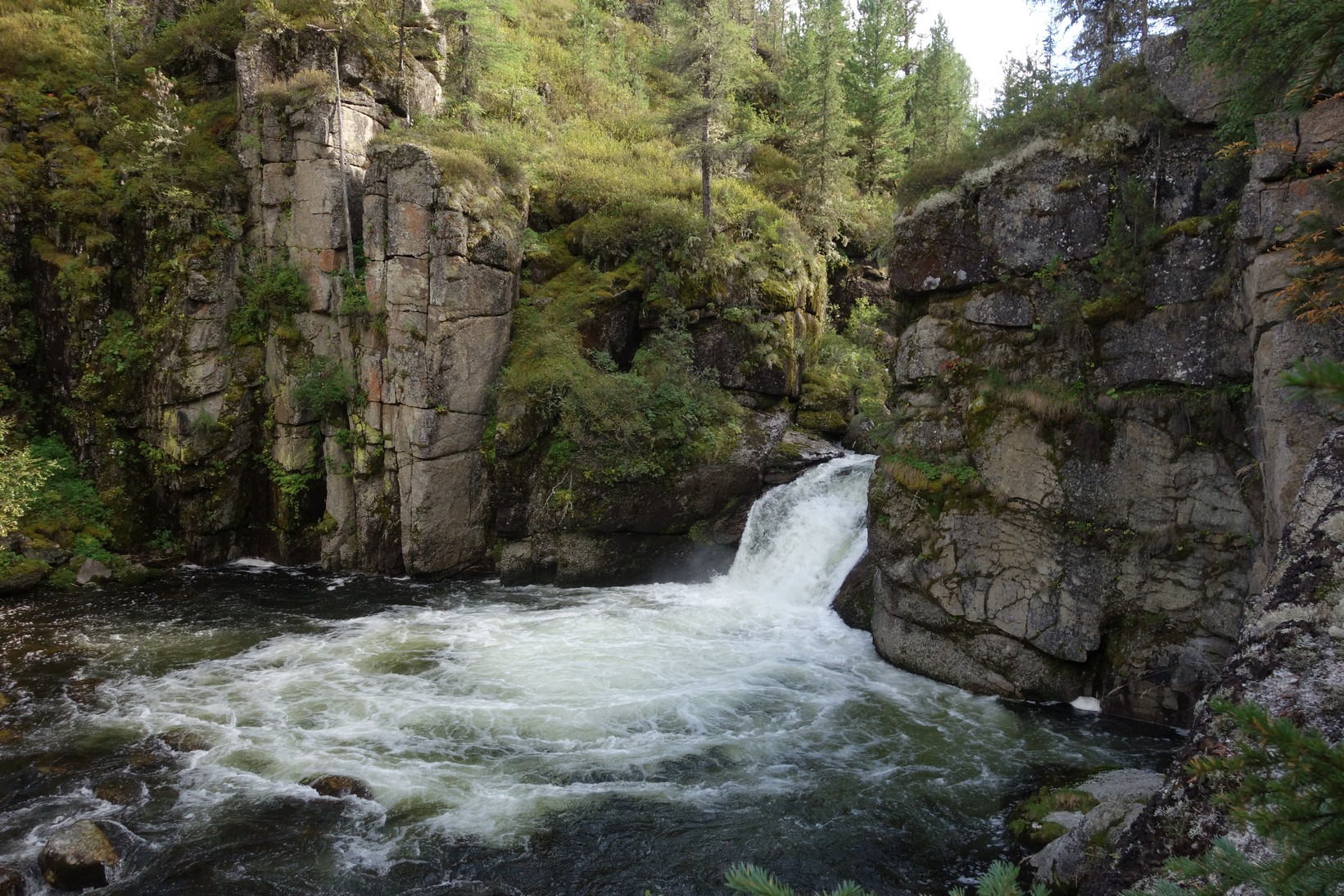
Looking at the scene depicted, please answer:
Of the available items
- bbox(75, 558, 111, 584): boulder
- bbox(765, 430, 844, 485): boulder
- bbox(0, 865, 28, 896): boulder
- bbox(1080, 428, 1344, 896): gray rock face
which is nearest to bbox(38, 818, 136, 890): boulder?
bbox(0, 865, 28, 896): boulder

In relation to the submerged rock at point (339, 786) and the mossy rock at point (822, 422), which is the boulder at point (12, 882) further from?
the mossy rock at point (822, 422)

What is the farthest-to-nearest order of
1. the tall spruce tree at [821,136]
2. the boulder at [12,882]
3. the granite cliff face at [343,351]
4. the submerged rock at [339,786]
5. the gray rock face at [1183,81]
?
1. the tall spruce tree at [821,136]
2. the granite cliff face at [343,351]
3. the gray rock face at [1183,81]
4. the submerged rock at [339,786]
5. the boulder at [12,882]

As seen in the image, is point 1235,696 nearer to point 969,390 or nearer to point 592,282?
point 969,390

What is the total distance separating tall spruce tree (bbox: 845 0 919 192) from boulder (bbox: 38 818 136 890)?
30.6m

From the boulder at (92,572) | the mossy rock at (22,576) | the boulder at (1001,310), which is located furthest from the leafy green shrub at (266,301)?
the boulder at (1001,310)

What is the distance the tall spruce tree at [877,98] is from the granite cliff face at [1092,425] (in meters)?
19.0

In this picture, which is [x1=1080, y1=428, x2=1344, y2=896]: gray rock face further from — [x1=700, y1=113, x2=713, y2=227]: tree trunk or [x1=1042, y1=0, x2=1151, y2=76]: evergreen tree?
[x1=700, y1=113, x2=713, y2=227]: tree trunk

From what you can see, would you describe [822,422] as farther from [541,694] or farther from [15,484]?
[15,484]

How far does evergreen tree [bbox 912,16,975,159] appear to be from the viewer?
30.8 metres

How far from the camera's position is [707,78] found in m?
22.1

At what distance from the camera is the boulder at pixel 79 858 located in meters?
7.69

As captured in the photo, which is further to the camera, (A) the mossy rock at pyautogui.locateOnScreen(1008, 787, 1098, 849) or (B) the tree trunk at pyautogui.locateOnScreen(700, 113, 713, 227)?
(B) the tree trunk at pyautogui.locateOnScreen(700, 113, 713, 227)

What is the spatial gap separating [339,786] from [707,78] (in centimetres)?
Answer: 2065

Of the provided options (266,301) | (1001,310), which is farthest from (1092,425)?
(266,301)
